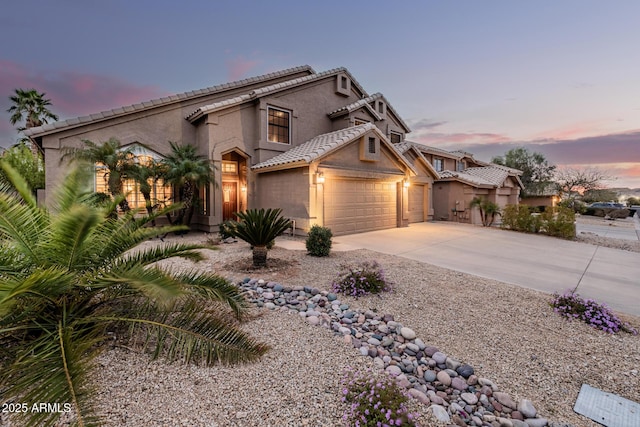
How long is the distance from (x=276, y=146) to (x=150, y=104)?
18.4ft

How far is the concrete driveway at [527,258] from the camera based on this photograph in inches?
246

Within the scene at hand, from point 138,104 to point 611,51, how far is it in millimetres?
A: 20960

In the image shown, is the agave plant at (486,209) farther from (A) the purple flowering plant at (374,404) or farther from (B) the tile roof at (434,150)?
(A) the purple flowering plant at (374,404)

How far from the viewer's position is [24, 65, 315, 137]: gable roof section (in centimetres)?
986

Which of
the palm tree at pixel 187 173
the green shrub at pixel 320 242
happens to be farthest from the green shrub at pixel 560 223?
the palm tree at pixel 187 173

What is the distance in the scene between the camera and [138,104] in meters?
11.5

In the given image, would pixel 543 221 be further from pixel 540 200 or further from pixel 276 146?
pixel 540 200

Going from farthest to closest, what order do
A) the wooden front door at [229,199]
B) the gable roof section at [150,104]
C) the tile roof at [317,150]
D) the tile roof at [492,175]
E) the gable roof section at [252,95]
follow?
1. the tile roof at [492,175]
2. the wooden front door at [229,199]
3. the gable roof section at [252,95]
4. the tile roof at [317,150]
5. the gable roof section at [150,104]

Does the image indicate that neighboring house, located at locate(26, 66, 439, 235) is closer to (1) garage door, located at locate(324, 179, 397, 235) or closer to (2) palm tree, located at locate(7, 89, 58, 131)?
(1) garage door, located at locate(324, 179, 397, 235)

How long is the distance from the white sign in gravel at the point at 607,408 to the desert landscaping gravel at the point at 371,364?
0.32ft

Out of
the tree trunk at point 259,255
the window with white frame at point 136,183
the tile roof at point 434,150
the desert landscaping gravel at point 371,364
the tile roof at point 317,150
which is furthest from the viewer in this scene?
the tile roof at point 434,150

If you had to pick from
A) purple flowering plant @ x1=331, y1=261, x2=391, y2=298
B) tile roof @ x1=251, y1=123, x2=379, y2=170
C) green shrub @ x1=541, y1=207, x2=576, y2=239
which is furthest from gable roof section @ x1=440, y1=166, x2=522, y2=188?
purple flowering plant @ x1=331, y1=261, x2=391, y2=298

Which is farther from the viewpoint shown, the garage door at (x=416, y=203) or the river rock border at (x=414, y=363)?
the garage door at (x=416, y=203)

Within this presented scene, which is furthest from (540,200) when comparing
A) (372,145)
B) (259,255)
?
(259,255)
